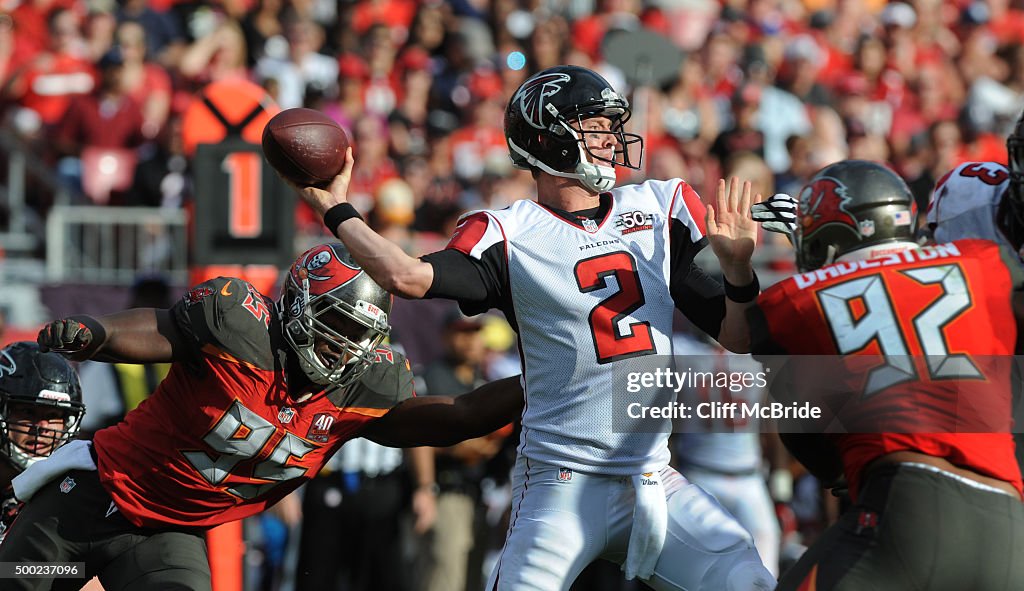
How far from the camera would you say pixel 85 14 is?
35.9 feet

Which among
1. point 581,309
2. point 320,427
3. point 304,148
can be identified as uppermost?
point 304,148

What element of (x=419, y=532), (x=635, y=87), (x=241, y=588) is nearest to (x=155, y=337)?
(x=241, y=588)

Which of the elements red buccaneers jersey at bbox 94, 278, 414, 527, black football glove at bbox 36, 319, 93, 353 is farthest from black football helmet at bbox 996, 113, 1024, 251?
black football glove at bbox 36, 319, 93, 353

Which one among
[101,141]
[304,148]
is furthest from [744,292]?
[101,141]

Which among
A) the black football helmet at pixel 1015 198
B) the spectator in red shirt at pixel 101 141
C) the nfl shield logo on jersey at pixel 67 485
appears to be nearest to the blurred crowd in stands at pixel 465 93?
→ the spectator in red shirt at pixel 101 141

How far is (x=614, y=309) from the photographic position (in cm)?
414

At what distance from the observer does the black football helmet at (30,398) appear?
491 centimetres

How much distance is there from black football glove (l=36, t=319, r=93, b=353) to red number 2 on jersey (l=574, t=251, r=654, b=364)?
62.3 inches

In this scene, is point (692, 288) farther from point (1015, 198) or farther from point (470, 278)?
point (1015, 198)

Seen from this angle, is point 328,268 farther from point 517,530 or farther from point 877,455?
point 877,455

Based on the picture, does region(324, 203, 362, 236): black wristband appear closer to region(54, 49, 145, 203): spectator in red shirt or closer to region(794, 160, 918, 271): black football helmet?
region(794, 160, 918, 271): black football helmet

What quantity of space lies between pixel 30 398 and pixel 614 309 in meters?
2.21

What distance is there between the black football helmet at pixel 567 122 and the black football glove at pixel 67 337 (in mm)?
1521

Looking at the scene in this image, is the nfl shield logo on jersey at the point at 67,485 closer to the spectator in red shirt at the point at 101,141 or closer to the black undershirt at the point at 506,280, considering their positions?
the black undershirt at the point at 506,280
